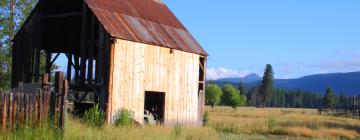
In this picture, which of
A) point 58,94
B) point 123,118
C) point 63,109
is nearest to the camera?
point 63,109

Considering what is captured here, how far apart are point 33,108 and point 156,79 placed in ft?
37.3

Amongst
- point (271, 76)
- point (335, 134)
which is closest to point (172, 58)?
point (335, 134)

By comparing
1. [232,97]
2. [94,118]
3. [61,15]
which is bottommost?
[232,97]

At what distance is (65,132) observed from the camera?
48.6 feet

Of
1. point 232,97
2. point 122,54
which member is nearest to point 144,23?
point 122,54

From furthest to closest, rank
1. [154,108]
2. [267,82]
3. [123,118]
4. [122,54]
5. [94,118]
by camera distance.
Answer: [267,82], [154,108], [122,54], [123,118], [94,118]

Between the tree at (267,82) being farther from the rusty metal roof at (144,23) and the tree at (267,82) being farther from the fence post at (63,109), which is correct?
the fence post at (63,109)

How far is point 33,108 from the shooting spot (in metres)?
14.4

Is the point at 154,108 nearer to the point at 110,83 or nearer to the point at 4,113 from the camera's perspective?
the point at 110,83

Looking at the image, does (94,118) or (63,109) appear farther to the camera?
(94,118)

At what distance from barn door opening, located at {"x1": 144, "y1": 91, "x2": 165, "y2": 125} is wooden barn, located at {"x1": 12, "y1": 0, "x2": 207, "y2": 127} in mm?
52

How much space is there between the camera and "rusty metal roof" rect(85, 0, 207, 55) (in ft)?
77.5

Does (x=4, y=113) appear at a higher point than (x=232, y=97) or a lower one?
higher

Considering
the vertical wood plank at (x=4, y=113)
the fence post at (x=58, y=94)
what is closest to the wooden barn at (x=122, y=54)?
the fence post at (x=58, y=94)
